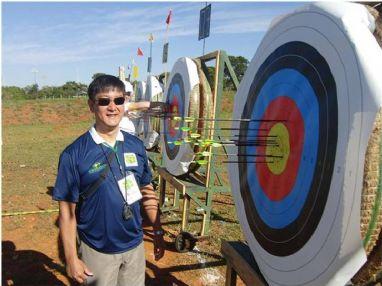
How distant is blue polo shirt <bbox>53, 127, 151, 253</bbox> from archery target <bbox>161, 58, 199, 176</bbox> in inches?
57.5

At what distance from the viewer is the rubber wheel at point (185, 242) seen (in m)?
4.33

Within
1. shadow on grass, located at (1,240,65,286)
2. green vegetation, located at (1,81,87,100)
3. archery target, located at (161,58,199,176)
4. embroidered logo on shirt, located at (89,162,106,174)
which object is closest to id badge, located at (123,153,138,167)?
embroidered logo on shirt, located at (89,162,106,174)

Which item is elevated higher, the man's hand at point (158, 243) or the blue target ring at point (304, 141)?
the blue target ring at point (304, 141)

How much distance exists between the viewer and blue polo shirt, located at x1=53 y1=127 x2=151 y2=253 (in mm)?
2055

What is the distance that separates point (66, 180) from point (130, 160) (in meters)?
0.39

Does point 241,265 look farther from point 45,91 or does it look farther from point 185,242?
point 45,91

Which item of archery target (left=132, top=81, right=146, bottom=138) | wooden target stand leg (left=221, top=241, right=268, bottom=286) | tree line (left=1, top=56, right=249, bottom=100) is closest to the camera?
wooden target stand leg (left=221, top=241, right=268, bottom=286)

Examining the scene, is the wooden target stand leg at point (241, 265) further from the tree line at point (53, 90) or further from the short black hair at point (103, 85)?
the tree line at point (53, 90)

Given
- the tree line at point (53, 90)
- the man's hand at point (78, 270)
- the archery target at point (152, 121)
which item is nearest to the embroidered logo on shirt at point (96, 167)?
the man's hand at point (78, 270)

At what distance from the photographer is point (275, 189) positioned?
1734mm

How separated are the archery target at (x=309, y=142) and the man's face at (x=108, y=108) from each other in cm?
72

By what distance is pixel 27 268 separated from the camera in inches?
159

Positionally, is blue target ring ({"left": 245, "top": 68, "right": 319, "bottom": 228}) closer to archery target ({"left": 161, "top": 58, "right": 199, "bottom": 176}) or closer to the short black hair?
the short black hair

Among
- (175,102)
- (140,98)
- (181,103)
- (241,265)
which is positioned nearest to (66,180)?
(241,265)
